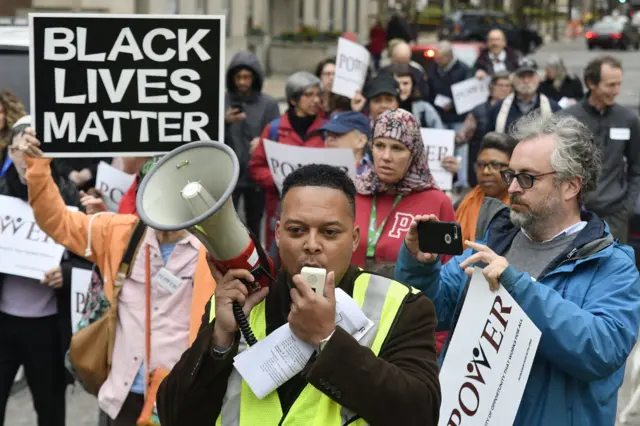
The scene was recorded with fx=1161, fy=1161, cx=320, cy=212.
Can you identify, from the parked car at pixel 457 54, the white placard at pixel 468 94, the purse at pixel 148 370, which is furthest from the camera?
the parked car at pixel 457 54

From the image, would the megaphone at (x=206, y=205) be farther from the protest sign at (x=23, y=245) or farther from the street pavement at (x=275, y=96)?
the street pavement at (x=275, y=96)

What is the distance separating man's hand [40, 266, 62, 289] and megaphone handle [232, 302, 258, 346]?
306 centimetres

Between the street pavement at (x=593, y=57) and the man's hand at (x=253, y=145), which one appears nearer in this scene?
the man's hand at (x=253, y=145)

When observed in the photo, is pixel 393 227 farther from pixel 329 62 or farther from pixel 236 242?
pixel 329 62

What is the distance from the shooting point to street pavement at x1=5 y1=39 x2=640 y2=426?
23.1 feet

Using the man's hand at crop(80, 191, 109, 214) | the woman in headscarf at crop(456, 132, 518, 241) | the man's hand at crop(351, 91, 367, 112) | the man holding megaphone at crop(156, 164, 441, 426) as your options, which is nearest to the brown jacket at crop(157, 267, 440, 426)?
the man holding megaphone at crop(156, 164, 441, 426)

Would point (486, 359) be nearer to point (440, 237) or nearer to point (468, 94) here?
point (440, 237)

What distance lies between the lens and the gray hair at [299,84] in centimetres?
916

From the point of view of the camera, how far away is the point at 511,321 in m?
3.58

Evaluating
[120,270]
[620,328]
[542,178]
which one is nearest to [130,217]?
[120,270]

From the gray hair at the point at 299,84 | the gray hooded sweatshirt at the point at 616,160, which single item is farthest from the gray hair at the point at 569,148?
the gray hair at the point at 299,84

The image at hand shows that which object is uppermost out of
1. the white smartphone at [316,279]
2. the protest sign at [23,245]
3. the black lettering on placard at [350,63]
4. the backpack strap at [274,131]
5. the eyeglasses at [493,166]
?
the black lettering on placard at [350,63]

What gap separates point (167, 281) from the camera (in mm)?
4711

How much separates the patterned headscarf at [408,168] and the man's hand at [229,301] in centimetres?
260
